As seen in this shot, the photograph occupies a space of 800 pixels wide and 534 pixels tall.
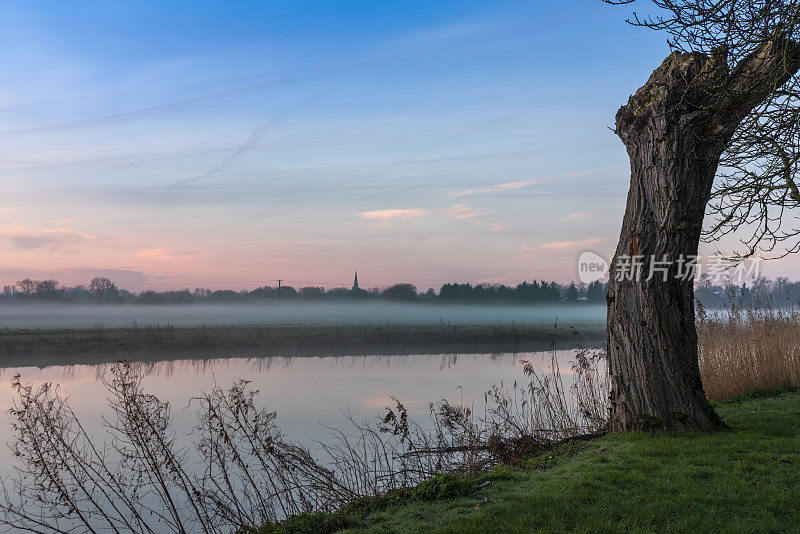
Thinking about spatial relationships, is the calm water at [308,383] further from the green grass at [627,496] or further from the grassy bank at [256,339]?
the grassy bank at [256,339]

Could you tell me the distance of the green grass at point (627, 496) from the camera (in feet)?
13.5

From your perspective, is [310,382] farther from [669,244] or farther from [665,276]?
[669,244]

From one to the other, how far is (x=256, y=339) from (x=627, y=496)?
26.5 meters

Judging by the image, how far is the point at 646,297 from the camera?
6934 mm

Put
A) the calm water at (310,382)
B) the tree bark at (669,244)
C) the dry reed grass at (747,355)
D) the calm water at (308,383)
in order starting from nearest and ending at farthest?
the tree bark at (669,244) < the dry reed grass at (747,355) < the calm water at (308,383) < the calm water at (310,382)

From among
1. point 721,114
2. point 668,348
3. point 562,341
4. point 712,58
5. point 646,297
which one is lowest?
point 562,341

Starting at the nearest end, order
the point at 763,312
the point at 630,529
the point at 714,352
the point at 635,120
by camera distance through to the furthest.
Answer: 1. the point at 630,529
2. the point at 635,120
3. the point at 714,352
4. the point at 763,312

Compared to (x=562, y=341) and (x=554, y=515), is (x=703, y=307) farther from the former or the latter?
(x=562, y=341)

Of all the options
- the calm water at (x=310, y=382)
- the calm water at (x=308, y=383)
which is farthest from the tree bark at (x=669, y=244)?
the calm water at (x=310, y=382)

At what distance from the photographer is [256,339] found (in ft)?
96.1

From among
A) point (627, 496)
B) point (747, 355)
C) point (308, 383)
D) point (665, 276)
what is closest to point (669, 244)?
point (665, 276)

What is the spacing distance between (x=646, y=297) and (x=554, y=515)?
3670 mm

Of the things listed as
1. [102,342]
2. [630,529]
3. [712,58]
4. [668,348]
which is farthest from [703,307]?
[102,342]

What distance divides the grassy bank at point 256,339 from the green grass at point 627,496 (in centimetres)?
1820
